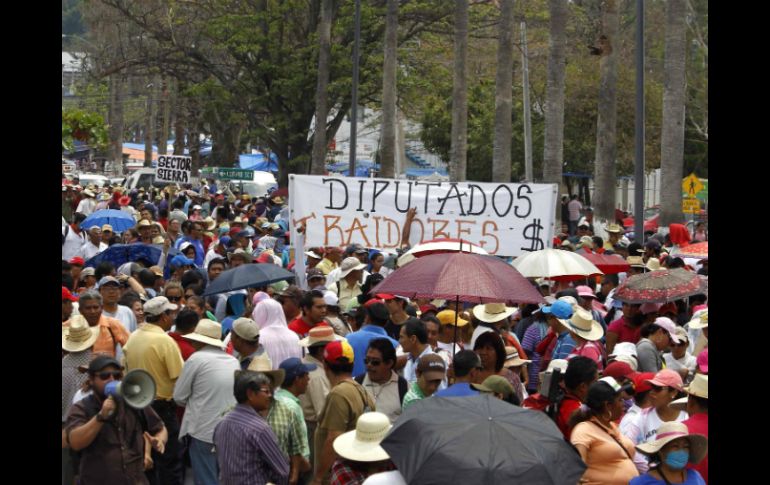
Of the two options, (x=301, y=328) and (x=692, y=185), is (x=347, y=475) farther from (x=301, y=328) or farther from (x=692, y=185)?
(x=692, y=185)

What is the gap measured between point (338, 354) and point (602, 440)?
199cm

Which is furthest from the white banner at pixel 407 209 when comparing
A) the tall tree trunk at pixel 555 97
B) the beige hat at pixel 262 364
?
the tall tree trunk at pixel 555 97

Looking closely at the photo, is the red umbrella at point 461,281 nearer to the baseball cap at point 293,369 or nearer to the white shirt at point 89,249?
the baseball cap at point 293,369

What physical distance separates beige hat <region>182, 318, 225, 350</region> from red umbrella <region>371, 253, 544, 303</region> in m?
1.30

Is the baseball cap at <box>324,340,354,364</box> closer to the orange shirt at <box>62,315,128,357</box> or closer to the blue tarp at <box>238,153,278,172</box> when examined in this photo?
the orange shirt at <box>62,315,128,357</box>

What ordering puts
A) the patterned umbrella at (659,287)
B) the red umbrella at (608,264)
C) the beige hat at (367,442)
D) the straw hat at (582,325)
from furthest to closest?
the red umbrella at (608,264), the patterned umbrella at (659,287), the straw hat at (582,325), the beige hat at (367,442)

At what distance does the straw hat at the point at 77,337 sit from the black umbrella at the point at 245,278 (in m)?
3.11

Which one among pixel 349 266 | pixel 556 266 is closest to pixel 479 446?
pixel 556 266

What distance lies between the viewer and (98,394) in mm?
7273

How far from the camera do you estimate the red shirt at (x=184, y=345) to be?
956cm

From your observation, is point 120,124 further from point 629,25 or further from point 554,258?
point 554,258

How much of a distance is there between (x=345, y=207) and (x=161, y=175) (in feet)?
54.0

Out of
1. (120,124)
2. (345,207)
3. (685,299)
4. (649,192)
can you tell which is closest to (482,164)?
(649,192)

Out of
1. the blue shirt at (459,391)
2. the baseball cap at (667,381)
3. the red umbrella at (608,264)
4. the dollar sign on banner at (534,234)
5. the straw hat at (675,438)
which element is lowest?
the straw hat at (675,438)
